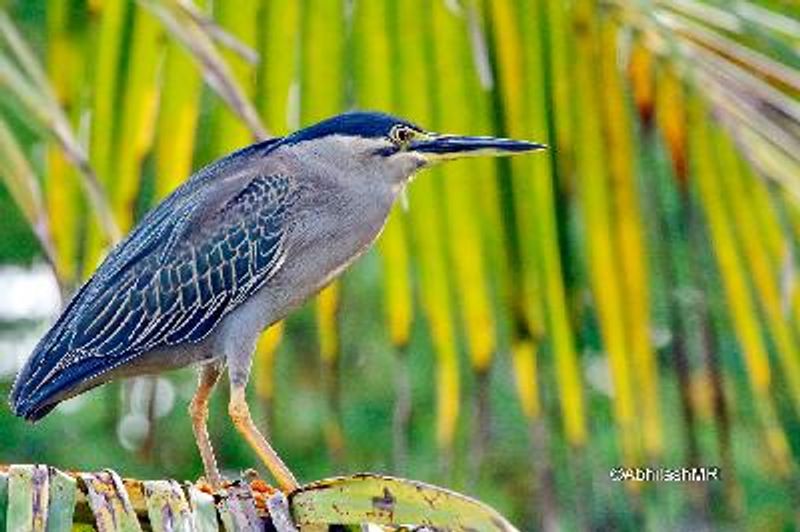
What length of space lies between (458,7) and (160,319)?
2.41 ft

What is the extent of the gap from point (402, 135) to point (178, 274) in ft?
1.48

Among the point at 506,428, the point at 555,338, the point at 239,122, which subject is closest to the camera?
the point at 555,338

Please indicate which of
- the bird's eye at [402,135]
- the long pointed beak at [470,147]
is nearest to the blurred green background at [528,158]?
the long pointed beak at [470,147]

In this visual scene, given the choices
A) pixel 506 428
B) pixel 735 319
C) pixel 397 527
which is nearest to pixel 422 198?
pixel 735 319

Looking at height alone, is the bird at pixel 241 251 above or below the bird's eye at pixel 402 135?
below

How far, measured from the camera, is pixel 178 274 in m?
3.77

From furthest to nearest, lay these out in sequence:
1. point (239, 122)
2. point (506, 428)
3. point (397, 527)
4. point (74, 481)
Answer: point (506, 428) → point (239, 122) → point (397, 527) → point (74, 481)

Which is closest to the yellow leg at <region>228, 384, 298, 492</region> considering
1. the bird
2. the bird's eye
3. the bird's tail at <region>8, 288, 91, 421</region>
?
the bird

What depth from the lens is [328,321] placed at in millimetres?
3568

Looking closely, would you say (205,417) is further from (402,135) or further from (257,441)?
(402,135)

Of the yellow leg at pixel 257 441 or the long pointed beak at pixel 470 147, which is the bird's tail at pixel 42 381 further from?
the long pointed beak at pixel 470 147

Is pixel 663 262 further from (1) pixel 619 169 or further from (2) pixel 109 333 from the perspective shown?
(2) pixel 109 333

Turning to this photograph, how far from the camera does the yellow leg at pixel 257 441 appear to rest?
359 cm

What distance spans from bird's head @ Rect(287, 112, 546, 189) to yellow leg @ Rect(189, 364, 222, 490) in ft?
1.43
